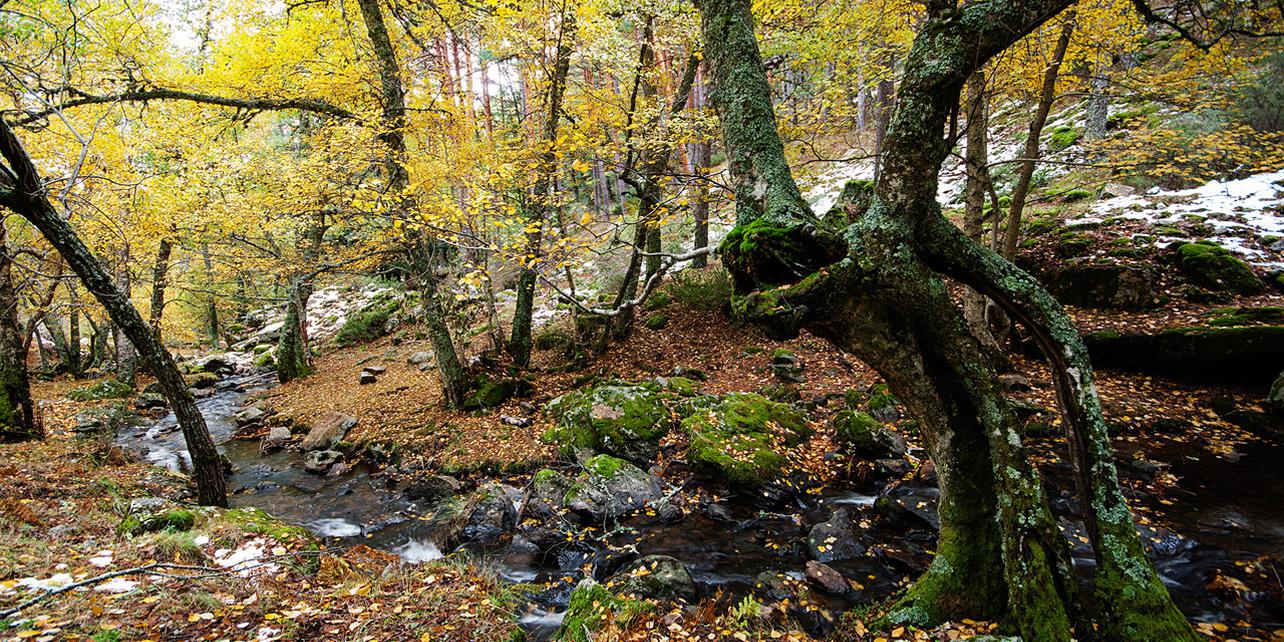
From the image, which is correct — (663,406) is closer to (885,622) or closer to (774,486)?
(774,486)

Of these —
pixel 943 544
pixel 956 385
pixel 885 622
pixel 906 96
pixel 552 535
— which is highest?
pixel 906 96

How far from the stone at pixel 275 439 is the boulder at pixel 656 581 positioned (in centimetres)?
954

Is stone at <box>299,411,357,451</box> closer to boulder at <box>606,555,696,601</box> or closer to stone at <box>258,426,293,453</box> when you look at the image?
stone at <box>258,426,293,453</box>

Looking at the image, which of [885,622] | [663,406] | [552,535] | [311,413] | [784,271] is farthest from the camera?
[311,413]

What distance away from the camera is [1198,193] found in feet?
37.7

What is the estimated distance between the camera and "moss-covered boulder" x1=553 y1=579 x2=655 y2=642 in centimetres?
393

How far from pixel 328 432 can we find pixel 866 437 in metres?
10.7

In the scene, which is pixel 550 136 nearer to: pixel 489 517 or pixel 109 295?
pixel 109 295

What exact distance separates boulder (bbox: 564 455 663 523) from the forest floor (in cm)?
82

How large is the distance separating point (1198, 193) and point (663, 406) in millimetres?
13644

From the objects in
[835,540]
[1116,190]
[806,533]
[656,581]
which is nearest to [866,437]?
[806,533]

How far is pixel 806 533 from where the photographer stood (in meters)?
6.02

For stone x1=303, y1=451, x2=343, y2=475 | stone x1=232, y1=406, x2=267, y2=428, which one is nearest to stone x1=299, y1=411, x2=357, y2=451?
stone x1=303, y1=451, x2=343, y2=475

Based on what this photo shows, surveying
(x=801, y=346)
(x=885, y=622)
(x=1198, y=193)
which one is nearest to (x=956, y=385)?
(x=885, y=622)
